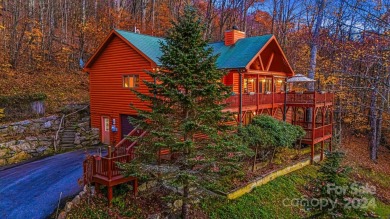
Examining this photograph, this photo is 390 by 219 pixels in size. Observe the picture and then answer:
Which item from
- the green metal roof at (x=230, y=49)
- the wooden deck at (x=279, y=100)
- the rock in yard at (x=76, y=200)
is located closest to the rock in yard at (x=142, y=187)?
the rock in yard at (x=76, y=200)

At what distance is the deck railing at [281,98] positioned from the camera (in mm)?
16542

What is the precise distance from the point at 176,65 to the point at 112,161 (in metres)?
4.18

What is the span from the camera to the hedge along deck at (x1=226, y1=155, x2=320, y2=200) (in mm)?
11734

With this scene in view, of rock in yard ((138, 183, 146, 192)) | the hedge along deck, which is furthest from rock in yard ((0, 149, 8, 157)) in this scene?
the hedge along deck

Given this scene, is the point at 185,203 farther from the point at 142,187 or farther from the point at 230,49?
the point at 230,49

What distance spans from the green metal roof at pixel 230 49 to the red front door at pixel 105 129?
5.72 meters

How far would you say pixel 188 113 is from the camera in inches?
392

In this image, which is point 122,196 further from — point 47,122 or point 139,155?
point 47,122

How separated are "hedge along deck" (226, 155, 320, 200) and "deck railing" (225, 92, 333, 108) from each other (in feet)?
13.9

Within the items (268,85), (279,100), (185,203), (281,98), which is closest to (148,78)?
(185,203)

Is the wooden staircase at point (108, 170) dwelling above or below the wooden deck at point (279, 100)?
below

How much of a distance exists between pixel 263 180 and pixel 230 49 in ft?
32.1

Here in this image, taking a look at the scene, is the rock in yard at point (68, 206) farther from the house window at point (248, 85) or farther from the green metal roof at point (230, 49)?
the house window at point (248, 85)

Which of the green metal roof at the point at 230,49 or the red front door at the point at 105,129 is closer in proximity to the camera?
the green metal roof at the point at 230,49
